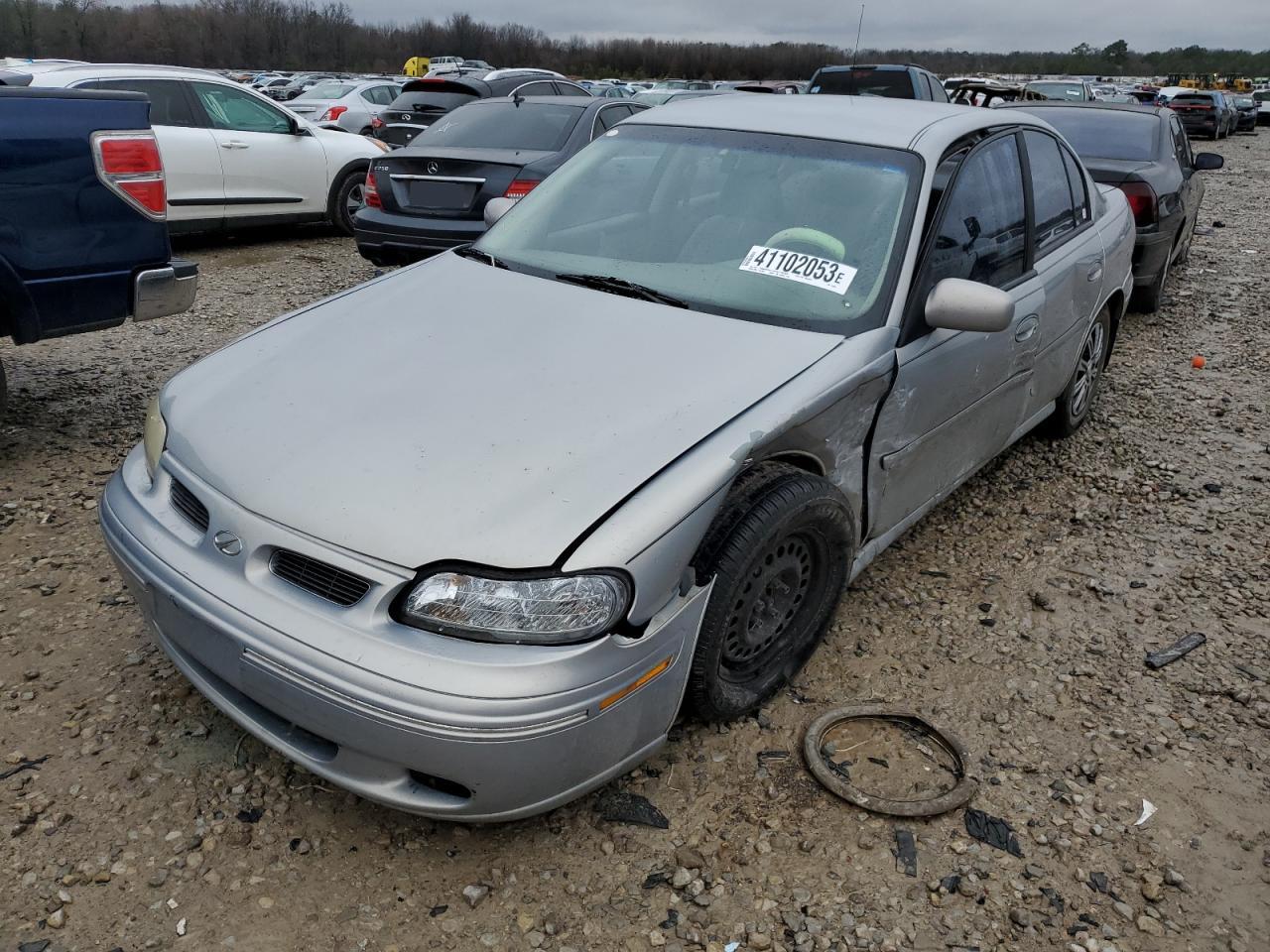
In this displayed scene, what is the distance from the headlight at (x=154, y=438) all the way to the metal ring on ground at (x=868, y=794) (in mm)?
1938

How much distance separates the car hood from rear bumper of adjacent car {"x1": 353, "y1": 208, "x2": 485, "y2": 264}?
12.5 ft

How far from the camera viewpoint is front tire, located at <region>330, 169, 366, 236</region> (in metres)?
9.13

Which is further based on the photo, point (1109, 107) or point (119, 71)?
point (1109, 107)

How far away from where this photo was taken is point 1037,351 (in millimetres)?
3791

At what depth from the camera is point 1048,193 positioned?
13.0ft

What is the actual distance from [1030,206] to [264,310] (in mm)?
5193

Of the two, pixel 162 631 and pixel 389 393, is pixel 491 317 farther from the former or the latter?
pixel 162 631

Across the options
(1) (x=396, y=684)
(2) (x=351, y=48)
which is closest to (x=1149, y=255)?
(1) (x=396, y=684)

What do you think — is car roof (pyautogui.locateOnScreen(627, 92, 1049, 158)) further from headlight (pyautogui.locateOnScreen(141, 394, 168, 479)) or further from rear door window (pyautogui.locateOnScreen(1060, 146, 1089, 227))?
headlight (pyautogui.locateOnScreen(141, 394, 168, 479))

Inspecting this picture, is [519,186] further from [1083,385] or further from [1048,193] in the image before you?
[1083,385]

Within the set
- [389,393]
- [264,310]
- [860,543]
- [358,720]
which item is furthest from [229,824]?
[264,310]

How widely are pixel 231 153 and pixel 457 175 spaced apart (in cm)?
257

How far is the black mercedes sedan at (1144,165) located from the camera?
22.4ft

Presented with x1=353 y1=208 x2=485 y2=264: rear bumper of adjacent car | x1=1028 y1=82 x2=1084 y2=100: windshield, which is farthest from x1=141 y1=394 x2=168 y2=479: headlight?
x1=1028 y1=82 x2=1084 y2=100: windshield
